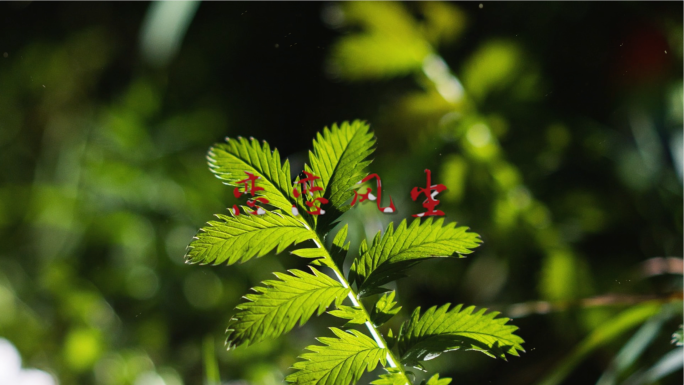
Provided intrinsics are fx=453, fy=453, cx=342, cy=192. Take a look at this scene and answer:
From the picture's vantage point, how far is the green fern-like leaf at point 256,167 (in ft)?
0.89

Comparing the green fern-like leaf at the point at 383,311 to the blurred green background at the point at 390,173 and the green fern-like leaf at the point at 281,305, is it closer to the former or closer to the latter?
the green fern-like leaf at the point at 281,305

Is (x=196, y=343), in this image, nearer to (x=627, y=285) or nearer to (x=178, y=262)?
(x=178, y=262)

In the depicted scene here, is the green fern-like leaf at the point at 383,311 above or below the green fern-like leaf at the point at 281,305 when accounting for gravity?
below

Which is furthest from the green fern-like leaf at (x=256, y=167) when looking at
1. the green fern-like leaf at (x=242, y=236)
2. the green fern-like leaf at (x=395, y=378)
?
the green fern-like leaf at (x=395, y=378)

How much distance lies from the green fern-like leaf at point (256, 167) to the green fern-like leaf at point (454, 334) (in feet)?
0.36

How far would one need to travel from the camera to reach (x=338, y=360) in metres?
0.27

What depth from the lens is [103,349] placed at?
0.89m

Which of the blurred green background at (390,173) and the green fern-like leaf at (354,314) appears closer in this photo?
the green fern-like leaf at (354,314)

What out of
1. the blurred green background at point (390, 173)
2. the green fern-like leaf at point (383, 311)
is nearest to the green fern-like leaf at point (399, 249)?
the green fern-like leaf at point (383, 311)

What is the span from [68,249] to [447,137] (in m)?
0.85

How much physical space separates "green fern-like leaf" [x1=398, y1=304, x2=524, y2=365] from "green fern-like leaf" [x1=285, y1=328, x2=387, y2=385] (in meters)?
0.02

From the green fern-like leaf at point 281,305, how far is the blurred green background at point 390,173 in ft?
0.62

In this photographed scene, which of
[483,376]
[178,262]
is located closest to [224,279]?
[178,262]

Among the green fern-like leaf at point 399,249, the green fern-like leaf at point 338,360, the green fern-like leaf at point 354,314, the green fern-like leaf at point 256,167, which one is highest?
the green fern-like leaf at point 256,167
